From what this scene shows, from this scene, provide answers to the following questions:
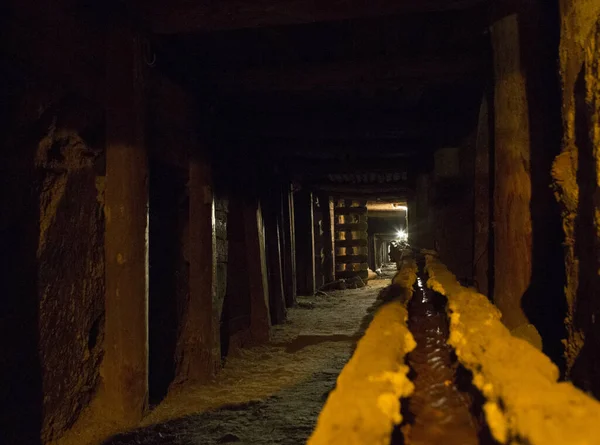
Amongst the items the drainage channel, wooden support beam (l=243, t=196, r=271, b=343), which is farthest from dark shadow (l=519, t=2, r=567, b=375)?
wooden support beam (l=243, t=196, r=271, b=343)

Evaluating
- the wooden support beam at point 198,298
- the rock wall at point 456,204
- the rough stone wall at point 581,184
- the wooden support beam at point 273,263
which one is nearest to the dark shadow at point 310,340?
the wooden support beam at point 273,263

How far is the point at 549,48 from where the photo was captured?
311 centimetres

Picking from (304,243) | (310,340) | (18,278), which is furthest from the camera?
(304,243)

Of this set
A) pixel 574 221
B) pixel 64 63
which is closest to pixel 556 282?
pixel 574 221

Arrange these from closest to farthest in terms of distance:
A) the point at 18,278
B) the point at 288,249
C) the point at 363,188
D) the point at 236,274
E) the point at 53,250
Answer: the point at 18,278
the point at 53,250
the point at 236,274
the point at 288,249
the point at 363,188

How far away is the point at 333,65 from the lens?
4.39 metres

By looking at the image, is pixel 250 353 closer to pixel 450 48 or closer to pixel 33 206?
pixel 33 206

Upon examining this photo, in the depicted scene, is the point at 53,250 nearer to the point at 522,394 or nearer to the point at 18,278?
the point at 18,278

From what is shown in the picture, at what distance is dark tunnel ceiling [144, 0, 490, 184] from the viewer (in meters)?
3.47

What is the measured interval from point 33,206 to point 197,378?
2.46m

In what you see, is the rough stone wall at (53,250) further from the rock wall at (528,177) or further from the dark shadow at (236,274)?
the rock wall at (528,177)

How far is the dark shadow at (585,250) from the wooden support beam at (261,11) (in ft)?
4.82

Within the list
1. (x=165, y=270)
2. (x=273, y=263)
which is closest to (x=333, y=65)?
(x=165, y=270)

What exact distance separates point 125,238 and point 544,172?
Result: 2873mm
